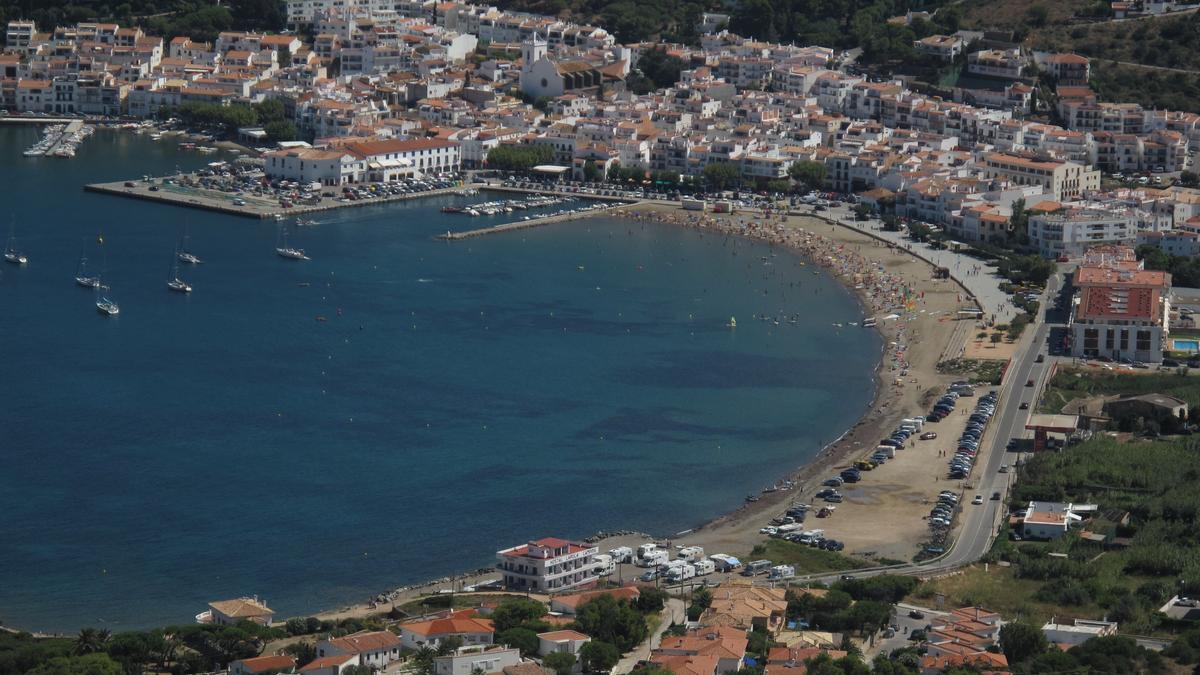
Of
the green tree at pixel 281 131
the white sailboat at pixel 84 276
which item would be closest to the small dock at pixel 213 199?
the green tree at pixel 281 131

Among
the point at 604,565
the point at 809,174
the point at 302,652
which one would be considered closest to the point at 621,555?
the point at 604,565

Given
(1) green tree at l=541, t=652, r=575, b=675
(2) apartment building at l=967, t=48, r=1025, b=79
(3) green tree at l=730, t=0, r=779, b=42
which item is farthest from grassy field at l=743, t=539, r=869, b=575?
(3) green tree at l=730, t=0, r=779, b=42

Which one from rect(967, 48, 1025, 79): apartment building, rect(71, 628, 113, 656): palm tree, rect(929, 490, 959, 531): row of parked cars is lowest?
rect(71, 628, 113, 656): palm tree

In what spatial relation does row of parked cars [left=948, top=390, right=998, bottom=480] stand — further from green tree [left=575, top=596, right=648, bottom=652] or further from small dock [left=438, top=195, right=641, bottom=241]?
small dock [left=438, top=195, right=641, bottom=241]

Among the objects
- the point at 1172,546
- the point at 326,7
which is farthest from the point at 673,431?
the point at 326,7

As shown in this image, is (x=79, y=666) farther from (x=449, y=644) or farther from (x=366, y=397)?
(x=366, y=397)

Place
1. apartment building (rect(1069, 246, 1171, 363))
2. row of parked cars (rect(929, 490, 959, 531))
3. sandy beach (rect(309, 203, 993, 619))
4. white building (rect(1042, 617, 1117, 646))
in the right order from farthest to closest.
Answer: apartment building (rect(1069, 246, 1171, 363)) → row of parked cars (rect(929, 490, 959, 531)) → sandy beach (rect(309, 203, 993, 619)) → white building (rect(1042, 617, 1117, 646))
